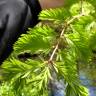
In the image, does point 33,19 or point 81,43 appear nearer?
point 81,43

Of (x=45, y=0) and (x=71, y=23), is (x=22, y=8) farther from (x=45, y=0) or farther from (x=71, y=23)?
(x=71, y=23)

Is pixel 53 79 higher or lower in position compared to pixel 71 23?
lower

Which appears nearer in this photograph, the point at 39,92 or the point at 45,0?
the point at 39,92

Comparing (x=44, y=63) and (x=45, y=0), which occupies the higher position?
(x=45, y=0)

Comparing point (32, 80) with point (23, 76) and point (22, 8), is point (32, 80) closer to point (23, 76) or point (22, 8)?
point (23, 76)

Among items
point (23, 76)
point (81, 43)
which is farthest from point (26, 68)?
point (81, 43)

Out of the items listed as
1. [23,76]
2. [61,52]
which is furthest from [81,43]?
[23,76]
